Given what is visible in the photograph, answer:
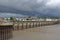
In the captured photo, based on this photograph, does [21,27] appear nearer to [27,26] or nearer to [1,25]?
[27,26]

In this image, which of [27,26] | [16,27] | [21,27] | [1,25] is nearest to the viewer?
[1,25]

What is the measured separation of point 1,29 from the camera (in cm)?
1560

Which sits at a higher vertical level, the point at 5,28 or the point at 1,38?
the point at 5,28

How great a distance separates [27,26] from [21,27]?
461 centimetres

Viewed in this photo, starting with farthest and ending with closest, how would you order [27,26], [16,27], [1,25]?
[27,26]
[16,27]
[1,25]

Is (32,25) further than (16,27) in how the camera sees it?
Yes

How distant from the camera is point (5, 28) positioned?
52.9 ft

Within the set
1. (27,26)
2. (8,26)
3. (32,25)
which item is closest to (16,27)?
(27,26)

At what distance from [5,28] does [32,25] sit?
43.0 meters

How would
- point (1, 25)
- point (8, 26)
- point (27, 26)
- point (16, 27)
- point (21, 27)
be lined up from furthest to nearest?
1. point (27, 26)
2. point (21, 27)
3. point (16, 27)
4. point (8, 26)
5. point (1, 25)

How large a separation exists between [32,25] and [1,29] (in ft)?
143

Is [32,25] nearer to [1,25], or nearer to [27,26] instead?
[27,26]

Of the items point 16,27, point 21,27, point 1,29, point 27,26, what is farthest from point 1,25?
point 27,26

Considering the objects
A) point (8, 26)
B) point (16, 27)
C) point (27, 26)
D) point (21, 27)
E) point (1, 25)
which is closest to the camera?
point (1, 25)
